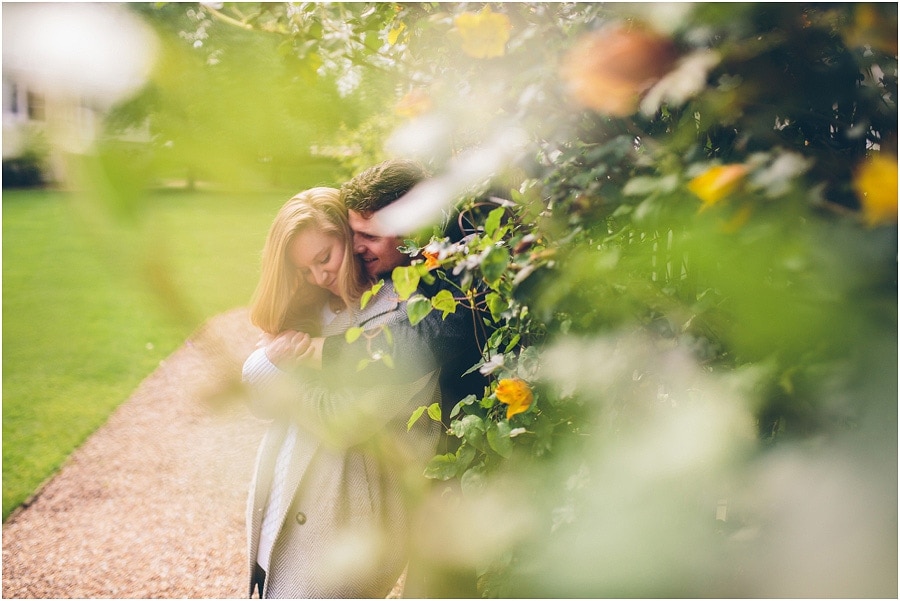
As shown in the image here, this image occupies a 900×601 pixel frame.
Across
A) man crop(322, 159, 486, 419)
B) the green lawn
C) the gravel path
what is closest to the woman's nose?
man crop(322, 159, 486, 419)

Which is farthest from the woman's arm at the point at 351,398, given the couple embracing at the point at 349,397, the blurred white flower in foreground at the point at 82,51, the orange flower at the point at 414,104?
the blurred white flower in foreground at the point at 82,51

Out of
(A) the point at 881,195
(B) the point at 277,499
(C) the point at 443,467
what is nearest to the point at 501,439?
(C) the point at 443,467

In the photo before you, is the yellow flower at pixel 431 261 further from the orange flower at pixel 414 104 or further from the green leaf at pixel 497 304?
the orange flower at pixel 414 104

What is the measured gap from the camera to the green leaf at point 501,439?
1.16m

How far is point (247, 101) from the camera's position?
31 cm

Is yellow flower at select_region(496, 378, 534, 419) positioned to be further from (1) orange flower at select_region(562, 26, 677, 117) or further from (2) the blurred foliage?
(1) orange flower at select_region(562, 26, 677, 117)

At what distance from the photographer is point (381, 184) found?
169cm

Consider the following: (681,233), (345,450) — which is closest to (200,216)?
(681,233)

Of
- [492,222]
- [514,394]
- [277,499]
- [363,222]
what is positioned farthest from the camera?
[277,499]

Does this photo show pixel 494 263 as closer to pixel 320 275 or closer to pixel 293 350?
pixel 320 275

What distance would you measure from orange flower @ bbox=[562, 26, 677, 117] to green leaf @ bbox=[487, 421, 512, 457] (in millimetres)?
692

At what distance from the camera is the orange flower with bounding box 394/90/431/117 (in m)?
0.70

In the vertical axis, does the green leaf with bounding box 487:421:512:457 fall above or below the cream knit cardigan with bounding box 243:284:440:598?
above

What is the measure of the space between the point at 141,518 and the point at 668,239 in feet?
14.9
